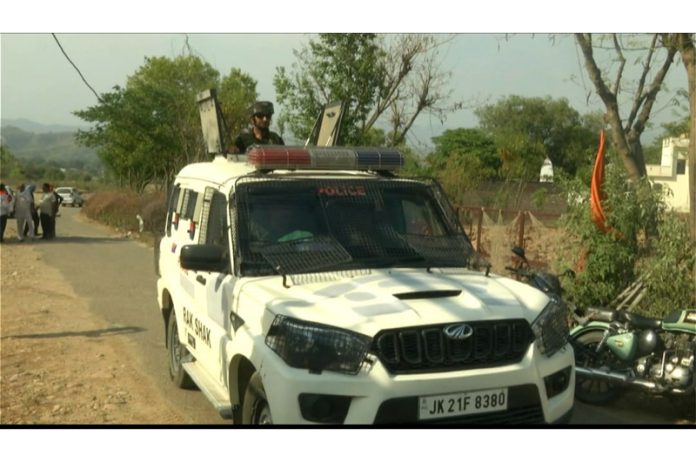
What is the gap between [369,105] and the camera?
52.7 ft

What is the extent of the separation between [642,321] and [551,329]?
1914 millimetres

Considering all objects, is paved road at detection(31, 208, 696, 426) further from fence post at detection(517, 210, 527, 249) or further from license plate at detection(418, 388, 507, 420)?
fence post at detection(517, 210, 527, 249)

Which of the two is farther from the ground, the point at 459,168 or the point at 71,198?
the point at 459,168

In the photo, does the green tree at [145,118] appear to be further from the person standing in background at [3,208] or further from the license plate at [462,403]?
the license plate at [462,403]

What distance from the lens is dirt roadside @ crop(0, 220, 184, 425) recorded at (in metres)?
6.53

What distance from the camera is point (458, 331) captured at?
4.34 meters

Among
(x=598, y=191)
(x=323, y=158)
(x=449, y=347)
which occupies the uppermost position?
(x=323, y=158)

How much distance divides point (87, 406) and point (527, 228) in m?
6.57

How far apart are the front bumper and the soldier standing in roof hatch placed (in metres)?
3.90

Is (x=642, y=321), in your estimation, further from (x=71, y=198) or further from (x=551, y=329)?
(x=71, y=198)

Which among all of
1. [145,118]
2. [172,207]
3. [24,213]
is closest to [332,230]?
[172,207]

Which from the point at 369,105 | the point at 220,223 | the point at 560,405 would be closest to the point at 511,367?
the point at 560,405

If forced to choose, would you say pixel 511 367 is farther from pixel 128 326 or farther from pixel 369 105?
pixel 369 105

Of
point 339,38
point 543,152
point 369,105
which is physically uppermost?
point 339,38
